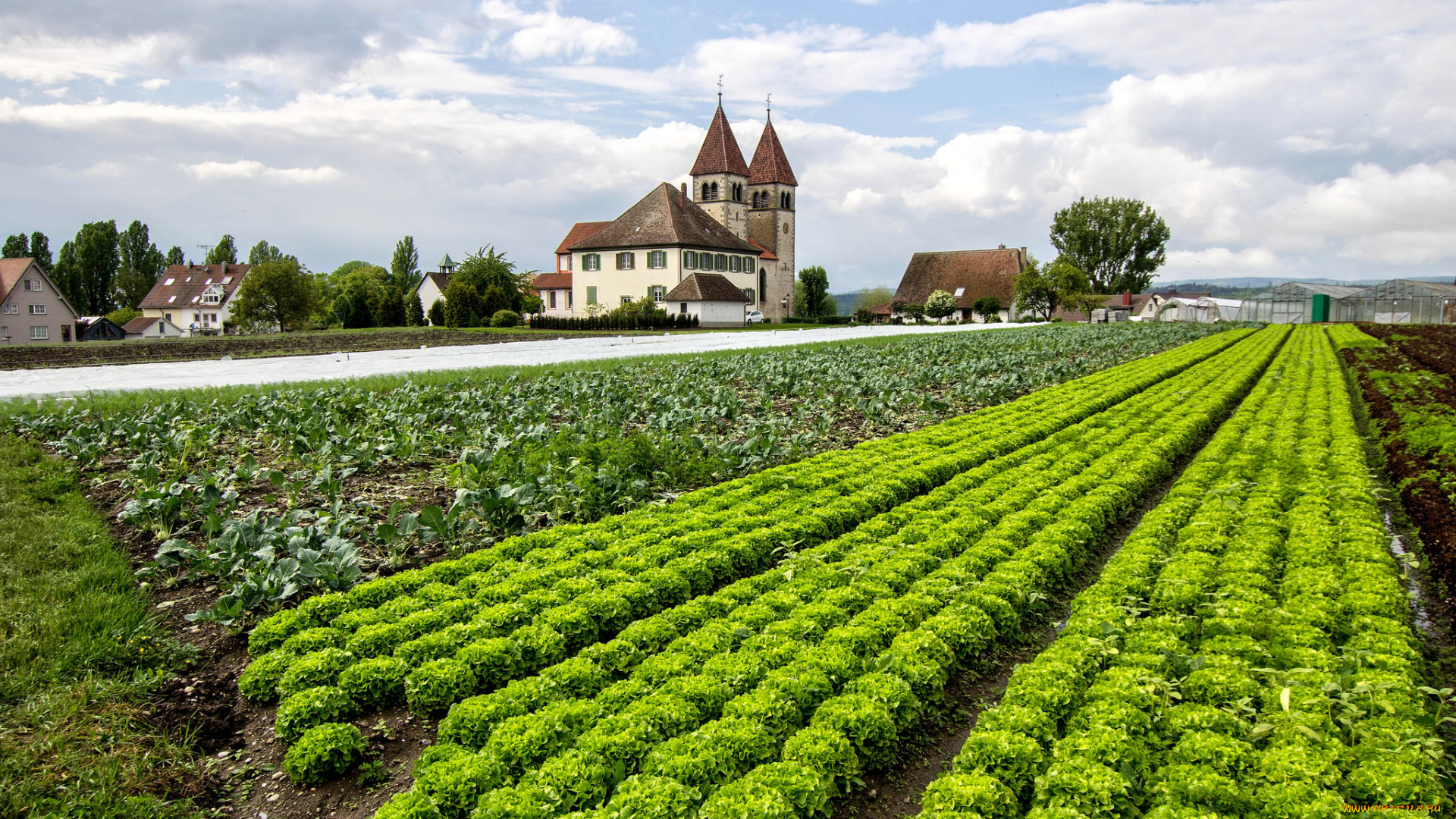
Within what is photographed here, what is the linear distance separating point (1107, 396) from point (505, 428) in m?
11.5

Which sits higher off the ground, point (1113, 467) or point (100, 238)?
point (100, 238)

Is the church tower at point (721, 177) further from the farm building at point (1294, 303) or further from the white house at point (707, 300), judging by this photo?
the farm building at point (1294, 303)

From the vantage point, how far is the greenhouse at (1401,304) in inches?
2221

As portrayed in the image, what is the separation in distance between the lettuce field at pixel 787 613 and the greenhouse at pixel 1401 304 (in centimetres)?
6329

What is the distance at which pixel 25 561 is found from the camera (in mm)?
6102

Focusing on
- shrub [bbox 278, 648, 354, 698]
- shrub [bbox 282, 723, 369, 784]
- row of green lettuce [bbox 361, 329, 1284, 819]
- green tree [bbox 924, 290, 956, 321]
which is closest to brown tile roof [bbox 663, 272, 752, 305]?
green tree [bbox 924, 290, 956, 321]

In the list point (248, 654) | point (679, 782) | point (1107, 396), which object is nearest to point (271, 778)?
point (248, 654)

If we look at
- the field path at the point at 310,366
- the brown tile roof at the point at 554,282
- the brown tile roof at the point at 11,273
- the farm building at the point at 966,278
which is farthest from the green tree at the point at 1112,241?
the brown tile roof at the point at 11,273

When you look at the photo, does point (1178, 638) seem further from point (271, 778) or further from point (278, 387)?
point (278, 387)

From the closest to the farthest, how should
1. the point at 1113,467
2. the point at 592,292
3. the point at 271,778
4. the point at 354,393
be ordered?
the point at 271,778 < the point at 1113,467 < the point at 354,393 < the point at 592,292

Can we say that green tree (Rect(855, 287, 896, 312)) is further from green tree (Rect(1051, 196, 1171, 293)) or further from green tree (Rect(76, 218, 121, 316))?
green tree (Rect(76, 218, 121, 316))

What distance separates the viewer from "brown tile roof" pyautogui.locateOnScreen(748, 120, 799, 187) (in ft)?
243

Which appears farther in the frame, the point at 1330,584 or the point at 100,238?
the point at 100,238

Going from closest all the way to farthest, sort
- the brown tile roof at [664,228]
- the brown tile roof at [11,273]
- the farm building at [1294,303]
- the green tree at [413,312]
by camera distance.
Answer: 1. the brown tile roof at [11,273]
2. the brown tile roof at [664,228]
3. the green tree at [413,312]
4. the farm building at [1294,303]
